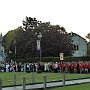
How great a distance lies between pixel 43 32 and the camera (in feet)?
321

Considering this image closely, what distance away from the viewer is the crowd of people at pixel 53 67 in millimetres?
53312

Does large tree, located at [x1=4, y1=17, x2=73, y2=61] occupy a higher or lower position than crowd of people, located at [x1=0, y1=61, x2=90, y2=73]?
higher

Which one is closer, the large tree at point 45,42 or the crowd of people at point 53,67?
the crowd of people at point 53,67

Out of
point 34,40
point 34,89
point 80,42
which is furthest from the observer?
point 80,42

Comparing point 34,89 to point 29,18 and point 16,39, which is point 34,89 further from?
point 29,18

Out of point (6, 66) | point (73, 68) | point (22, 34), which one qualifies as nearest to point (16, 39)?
point (22, 34)

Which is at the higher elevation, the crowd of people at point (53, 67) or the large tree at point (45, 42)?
the large tree at point (45, 42)

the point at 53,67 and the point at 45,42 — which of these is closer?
the point at 53,67

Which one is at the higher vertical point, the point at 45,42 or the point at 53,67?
the point at 45,42

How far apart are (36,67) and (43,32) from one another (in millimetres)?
39965

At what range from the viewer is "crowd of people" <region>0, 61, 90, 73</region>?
5331cm

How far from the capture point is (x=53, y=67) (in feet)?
187

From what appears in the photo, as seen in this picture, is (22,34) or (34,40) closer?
(34,40)

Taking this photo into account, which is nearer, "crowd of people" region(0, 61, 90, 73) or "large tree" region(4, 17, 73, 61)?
"crowd of people" region(0, 61, 90, 73)
